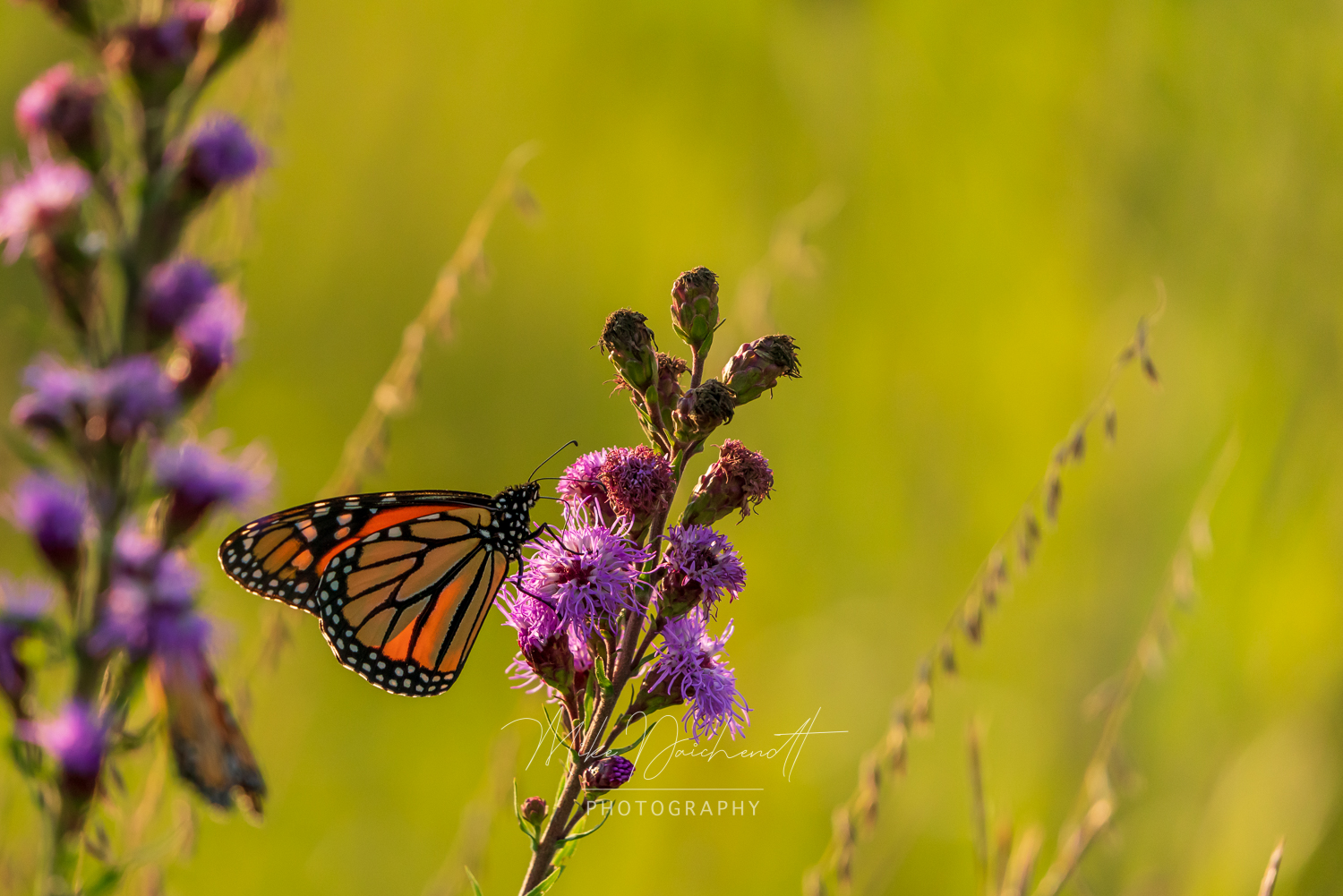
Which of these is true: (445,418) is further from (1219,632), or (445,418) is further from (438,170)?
(1219,632)

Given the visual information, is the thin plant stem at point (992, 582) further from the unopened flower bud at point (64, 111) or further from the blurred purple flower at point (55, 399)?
the unopened flower bud at point (64, 111)

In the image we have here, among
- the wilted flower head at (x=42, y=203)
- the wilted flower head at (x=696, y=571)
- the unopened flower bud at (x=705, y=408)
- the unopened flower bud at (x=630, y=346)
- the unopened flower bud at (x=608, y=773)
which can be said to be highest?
the unopened flower bud at (x=630, y=346)

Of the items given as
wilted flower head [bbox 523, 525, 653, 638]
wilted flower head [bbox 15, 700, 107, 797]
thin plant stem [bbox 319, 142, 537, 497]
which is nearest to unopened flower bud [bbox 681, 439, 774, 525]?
wilted flower head [bbox 523, 525, 653, 638]

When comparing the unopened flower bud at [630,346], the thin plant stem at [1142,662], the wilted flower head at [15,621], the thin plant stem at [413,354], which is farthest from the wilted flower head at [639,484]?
the thin plant stem at [1142,662]

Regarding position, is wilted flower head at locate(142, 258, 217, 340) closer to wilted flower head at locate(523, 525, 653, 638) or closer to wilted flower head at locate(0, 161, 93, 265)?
wilted flower head at locate(0, 161, 93, 265)

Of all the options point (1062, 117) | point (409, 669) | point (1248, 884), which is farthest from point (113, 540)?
point (1062, 117)
